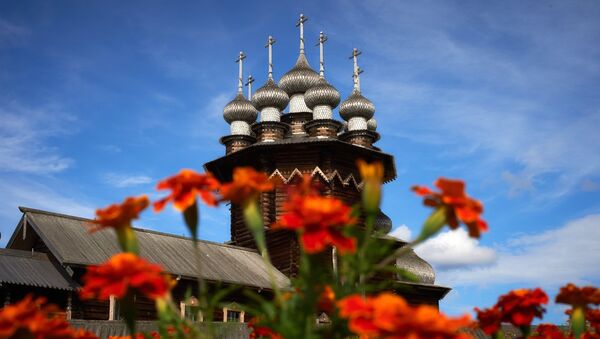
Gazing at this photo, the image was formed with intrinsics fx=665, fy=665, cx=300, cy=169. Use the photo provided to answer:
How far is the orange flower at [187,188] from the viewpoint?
193cm

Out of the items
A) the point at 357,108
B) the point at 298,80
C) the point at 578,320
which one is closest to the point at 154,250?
the point at 357,108

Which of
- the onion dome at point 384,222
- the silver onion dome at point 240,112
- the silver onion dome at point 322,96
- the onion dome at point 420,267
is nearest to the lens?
the silver onion dome at point 322,96

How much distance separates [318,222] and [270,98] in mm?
26050

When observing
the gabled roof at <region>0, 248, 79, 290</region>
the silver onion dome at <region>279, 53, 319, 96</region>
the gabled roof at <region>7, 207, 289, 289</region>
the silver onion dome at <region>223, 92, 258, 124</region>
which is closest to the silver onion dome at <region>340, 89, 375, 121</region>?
the silver onion dome at <region>279, 53, 319, 96</region>

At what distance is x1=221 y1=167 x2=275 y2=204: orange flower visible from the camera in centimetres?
188

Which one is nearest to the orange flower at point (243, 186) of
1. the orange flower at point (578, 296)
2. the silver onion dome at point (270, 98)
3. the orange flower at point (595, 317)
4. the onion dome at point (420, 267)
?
the orange flower at point (578, 296)

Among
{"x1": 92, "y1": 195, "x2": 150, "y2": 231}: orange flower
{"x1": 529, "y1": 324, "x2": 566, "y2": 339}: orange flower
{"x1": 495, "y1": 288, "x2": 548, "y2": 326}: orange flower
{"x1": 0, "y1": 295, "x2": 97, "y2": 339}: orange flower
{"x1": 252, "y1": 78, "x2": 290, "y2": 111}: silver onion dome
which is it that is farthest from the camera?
{"x1": 252, "y1": 78, "x2": 290, "y2": 111}: silver onion dome

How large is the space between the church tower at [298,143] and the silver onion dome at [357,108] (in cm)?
2

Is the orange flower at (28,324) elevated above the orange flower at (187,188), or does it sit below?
below

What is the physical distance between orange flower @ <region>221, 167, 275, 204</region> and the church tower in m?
19.7

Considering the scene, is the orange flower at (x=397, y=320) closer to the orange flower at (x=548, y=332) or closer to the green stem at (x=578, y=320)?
the green stem at (x=578, y=320)

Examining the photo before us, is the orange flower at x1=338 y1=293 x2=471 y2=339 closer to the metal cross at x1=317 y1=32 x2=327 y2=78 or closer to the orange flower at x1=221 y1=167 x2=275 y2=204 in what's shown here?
the orange flower at x1=221 y1=167 x2=275 y2=204

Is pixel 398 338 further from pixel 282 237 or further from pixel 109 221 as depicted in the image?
pixel 282 237

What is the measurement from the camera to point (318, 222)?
1679mm
